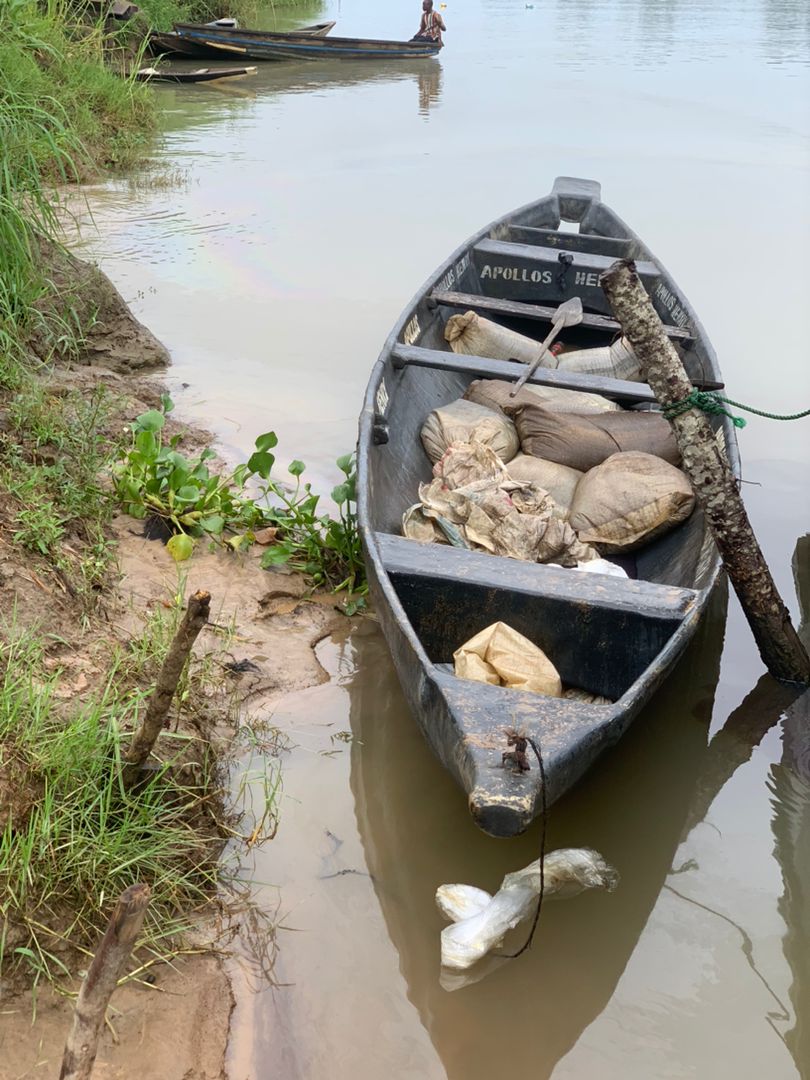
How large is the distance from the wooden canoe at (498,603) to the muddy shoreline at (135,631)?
0.49m

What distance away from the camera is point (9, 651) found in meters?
2.81

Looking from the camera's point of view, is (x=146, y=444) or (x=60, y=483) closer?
(x=60, y=483)

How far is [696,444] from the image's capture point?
10.7 ft

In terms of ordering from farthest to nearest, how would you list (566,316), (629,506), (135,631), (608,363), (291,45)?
(291,45)
(566,316)
(608,363)
(629,506)
(135,631)

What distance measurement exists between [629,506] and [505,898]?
167 cm

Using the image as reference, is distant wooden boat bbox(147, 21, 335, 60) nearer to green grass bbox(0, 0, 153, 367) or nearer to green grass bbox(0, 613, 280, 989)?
green grass bbox(0, 0, 153, 367)

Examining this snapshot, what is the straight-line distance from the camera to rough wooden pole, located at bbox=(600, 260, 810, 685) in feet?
10.5

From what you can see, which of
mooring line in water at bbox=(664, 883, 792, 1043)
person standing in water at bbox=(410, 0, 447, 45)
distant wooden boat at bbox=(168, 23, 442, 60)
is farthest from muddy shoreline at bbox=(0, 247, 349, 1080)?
person standing in water at bbox=(410, 0, 447, 45)

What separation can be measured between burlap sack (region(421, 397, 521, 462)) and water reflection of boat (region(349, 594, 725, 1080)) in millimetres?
958

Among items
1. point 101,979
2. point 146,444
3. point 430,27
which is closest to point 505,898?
point 101,979

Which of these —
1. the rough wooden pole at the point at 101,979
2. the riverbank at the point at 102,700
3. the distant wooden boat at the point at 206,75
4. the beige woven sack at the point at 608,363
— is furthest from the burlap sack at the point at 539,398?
the distant wooden boat at the point at 206,75

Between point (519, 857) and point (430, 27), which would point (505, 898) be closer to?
point (519, 857)

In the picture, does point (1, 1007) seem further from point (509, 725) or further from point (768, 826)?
point (768, 826)

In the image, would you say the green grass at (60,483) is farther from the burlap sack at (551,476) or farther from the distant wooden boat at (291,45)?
the distant wooden boat at (291,45)
